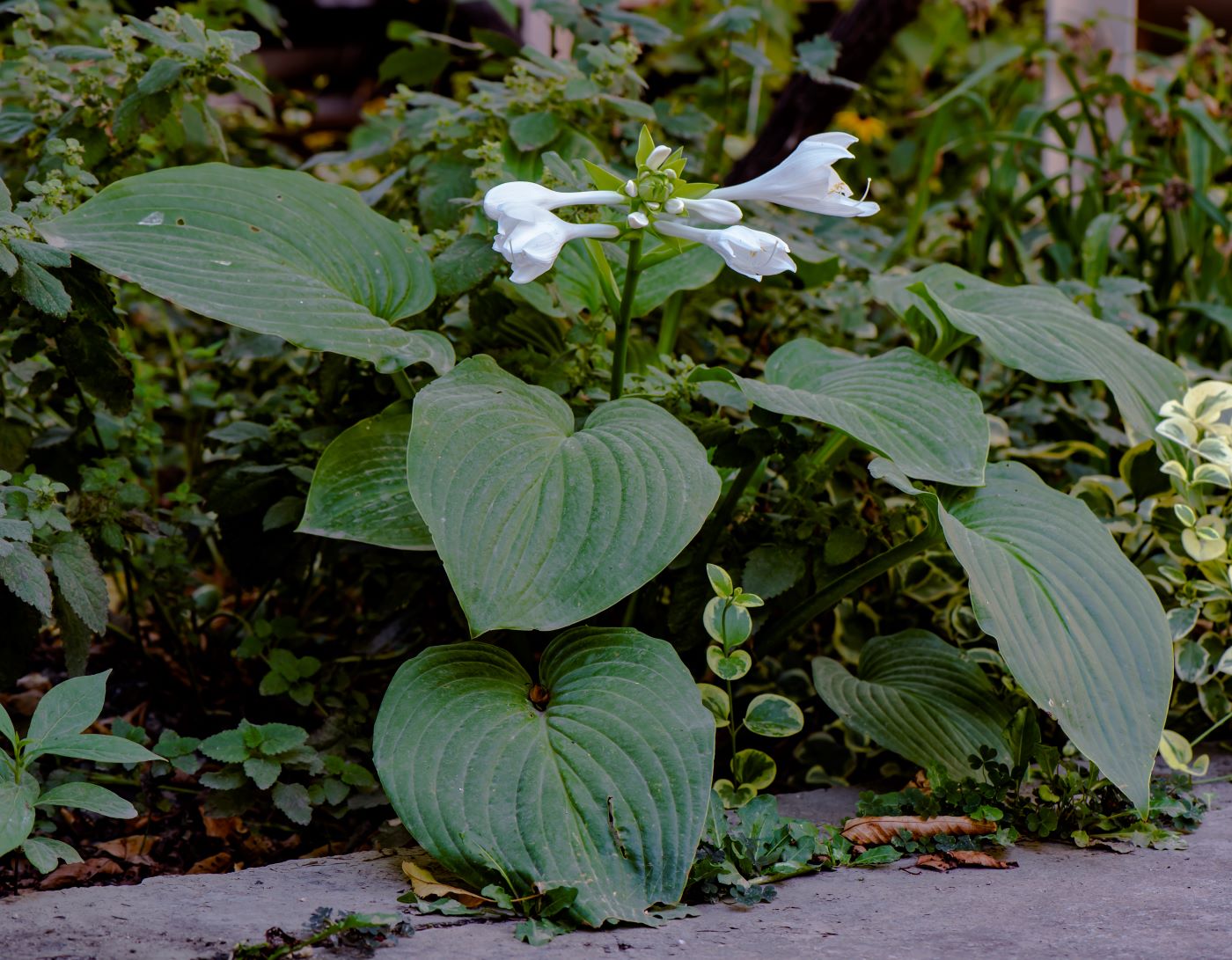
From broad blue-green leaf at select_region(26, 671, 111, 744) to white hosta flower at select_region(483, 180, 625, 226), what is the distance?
0.69 m

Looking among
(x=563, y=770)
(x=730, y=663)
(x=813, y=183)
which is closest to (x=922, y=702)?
(x=730, y=663)

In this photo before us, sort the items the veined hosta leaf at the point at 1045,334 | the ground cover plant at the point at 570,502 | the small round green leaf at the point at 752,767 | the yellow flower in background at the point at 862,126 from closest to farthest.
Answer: the ground cover plant at the point at 570,502 → the small round green leaf at the point at 752,767 → the veined hosta leaf at the point at 1045,334 → the yellow flower in background at the point at 862,126

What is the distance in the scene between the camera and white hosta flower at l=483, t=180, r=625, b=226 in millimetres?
1333

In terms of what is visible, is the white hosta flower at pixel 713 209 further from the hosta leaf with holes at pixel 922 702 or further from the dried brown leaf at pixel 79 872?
the dried brown leaf at pixel 79 872

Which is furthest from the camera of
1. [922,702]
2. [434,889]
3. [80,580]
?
[922,702]

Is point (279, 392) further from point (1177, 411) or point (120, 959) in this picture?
point (1177, 411)

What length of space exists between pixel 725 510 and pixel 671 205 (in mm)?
513

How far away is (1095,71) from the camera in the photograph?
3.03m

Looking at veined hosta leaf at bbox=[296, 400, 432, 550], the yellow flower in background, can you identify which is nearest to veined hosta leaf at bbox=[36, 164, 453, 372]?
veined hosta leaf at bbox=[296, 400, 432, 550]

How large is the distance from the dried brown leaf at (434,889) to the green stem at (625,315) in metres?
0.68

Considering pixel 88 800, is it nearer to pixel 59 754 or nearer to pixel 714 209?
pixel 59 754

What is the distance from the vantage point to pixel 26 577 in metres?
1.30


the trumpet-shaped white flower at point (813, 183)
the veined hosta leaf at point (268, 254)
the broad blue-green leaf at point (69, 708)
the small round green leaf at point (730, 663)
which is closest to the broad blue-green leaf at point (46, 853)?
the broad blue-green leaf at point (69, 708)

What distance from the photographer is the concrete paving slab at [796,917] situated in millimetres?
1065
